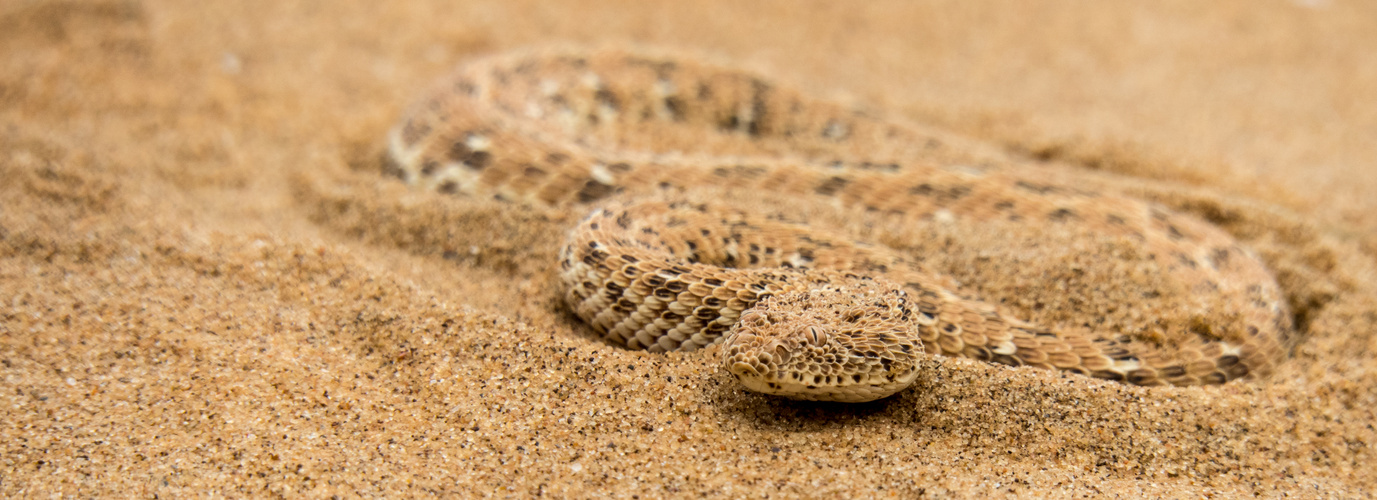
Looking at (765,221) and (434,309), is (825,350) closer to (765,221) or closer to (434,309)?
(765,221)

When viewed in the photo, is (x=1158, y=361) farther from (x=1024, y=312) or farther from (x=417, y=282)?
(x=417, y=282)

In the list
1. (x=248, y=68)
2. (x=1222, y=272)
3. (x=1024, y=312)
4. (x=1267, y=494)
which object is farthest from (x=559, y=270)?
(x=248, y=68)

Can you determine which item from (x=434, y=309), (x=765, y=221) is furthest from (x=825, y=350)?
(x=434, y=309)

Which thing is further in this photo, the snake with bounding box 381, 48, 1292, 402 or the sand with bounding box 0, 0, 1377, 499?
the snake with bounding box 381, 48, 1292, 402

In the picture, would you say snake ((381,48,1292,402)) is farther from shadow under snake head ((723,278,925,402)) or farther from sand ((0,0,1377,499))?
sand ((0,0,1377,499))

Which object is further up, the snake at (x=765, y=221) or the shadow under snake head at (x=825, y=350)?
the shadow under snake head at (x=825, y=350)

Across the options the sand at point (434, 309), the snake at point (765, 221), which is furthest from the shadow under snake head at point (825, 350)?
the sand at point (434, 309)

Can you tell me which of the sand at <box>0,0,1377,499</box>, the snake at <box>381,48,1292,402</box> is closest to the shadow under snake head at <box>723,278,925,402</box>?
the snake at <box>381,48,1292,402</box>

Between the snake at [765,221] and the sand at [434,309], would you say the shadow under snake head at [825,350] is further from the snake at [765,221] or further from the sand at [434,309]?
the sand at [434,309]
